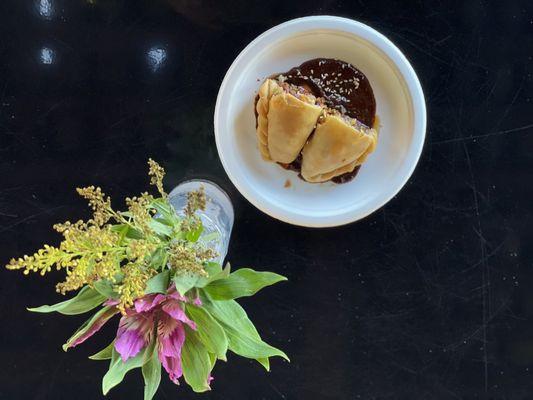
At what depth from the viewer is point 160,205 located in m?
0.84

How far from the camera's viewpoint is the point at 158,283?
0.79 m

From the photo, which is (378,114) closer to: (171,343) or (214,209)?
(214,209)

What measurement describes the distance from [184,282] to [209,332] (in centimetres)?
9

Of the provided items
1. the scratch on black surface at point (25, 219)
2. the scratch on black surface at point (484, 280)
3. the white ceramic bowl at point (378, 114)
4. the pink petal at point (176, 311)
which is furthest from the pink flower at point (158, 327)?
the scratch on black surface at point (484, 280)

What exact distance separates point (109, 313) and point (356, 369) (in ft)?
1.79

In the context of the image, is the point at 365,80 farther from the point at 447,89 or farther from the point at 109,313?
the point at 109,313

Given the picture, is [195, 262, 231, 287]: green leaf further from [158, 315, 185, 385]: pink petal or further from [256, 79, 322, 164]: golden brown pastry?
[256, 79, 322, 164]: golden brown pastry

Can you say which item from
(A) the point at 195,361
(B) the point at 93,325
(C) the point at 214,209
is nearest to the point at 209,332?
(A) the point at 195,361

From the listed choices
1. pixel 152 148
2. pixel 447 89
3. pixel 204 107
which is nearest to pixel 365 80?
pixel 447 89

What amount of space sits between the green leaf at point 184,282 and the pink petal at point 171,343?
0.05 meters

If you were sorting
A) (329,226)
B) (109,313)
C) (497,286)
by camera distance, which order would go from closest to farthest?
1. (109,313)
2. (329,226)
3. (497,286)

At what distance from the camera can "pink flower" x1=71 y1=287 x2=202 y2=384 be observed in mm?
A: 766

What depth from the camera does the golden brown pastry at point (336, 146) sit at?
979mm

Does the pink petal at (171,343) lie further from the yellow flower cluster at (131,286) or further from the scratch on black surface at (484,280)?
the scratch on black surface at (484,280)
